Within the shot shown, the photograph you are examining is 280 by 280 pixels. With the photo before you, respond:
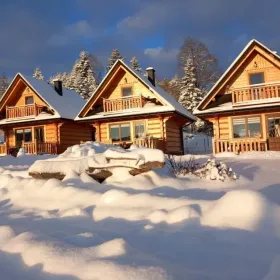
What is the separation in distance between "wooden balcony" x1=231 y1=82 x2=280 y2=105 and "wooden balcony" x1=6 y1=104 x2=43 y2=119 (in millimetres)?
13508

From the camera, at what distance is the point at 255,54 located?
17734 mm

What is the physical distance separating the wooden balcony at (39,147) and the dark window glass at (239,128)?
11992 mm

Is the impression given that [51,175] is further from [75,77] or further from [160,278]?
[75,77]

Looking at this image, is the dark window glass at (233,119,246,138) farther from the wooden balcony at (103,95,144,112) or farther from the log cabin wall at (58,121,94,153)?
the log cabin wall at (58,121,94,153)

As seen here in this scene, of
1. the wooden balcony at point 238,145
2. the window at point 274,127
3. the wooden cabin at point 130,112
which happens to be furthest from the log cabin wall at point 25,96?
the window at point 274,127

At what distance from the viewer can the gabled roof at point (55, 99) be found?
2191 cm

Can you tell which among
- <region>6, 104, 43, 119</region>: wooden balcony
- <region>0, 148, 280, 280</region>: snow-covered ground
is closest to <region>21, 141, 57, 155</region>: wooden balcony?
<region>6, 104, 43, 119</region>: wooden balcony

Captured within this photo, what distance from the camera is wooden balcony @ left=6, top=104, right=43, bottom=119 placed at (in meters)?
22.1

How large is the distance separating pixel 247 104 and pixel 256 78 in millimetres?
2354

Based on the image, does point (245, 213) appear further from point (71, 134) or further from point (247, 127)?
point (71, 134)

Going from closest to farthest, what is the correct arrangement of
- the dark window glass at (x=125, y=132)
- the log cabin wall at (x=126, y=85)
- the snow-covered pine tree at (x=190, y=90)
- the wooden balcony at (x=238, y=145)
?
the wooden balcony at (x=238, y=145)
the dark window glass at (x=125, y=132)
the log cabin wall at (x=126, y=85)
the snow-covered pine tree at (x=190, y=90)

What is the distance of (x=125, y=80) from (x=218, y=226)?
1753 centimetres

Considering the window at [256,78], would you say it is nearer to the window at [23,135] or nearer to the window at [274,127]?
the window at [274,127]

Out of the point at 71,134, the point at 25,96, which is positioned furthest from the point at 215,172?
the point at 25,96
